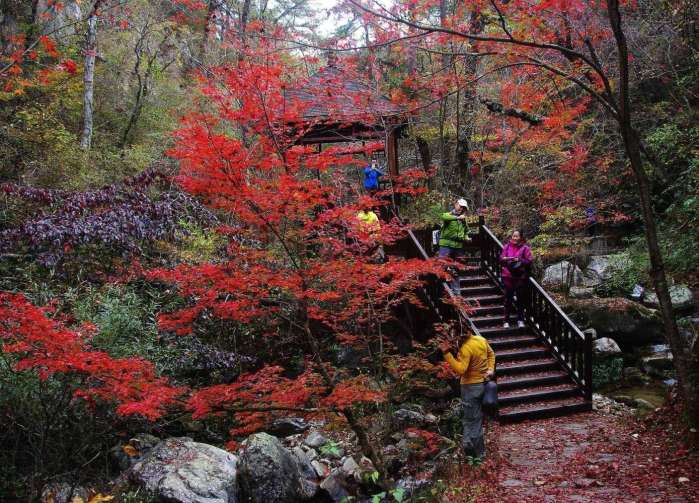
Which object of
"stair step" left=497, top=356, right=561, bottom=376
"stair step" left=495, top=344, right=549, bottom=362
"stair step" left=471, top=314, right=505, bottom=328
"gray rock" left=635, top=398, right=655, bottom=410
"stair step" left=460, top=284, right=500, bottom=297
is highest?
"stair step" left=460, top=284, right=500, bottom=297

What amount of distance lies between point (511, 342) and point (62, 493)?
22.6 ft

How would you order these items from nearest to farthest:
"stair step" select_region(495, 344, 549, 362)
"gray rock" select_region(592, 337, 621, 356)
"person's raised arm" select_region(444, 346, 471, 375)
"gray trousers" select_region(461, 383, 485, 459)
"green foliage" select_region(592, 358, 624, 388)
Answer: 1. "person's raised arm" select_region(444, 346, 471, 375)
2. "gray trousers" select_region(461, 383, 485, 459)
3. "stair step" select_region(495, 344, 549, 362)
4. "green foliage" select_region(592, 358, 624, 388)
5. "gray rock" select_region(592, 337, 621, 356)

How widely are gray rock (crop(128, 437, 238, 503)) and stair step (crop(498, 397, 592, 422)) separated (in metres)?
3.79

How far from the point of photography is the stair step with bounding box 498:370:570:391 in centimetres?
791

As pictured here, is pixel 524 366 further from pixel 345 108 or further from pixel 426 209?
pixel 345 108

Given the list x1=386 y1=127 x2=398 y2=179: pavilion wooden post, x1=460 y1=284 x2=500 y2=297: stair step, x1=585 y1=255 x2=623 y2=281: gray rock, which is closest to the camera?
x1=460 y1=284 x2=500 y2=297: stair step

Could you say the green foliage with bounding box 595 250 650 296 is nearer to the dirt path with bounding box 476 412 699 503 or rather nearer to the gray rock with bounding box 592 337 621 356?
the gray rock with bounding box 592 337 621 356

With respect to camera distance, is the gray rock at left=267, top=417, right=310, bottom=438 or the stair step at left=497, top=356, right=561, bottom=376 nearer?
the stair step at left=497, top=356, right=561, bottom=376

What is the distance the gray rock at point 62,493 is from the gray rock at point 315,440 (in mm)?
3049

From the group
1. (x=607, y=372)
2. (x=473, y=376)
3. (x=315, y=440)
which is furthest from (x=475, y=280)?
(x=473, y=376)

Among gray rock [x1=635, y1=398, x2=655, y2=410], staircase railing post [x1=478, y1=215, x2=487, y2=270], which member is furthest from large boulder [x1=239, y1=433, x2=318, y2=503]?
staircase railing post [x1=478, y1=215, x2=487, y2=270]

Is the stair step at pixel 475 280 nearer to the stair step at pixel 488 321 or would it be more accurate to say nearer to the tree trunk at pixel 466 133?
the stair step at pixel 488 321

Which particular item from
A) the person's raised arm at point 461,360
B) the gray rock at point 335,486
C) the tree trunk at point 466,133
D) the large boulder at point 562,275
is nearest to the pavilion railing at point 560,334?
the person's raised arm at point 461,360

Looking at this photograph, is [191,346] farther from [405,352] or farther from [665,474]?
[665,474]
